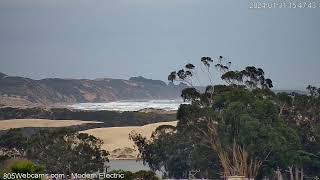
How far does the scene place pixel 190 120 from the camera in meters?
57.0

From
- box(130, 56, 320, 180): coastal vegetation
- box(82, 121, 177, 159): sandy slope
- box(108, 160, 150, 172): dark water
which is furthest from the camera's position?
box(82, 121, 177, 159): sandy slope

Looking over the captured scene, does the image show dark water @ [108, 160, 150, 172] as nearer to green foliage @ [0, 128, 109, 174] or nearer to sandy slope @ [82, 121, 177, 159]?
green foliage @ [0, 128, 109, 174]

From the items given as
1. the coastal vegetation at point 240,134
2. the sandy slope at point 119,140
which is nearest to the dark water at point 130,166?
the coastal vegetation at point 240,134

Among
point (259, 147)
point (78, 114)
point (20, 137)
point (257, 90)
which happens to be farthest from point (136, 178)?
point (78, 114)

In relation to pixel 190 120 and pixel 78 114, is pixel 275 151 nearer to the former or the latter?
pixel 190 120

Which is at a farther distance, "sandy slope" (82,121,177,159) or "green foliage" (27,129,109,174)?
"sandy slope" (82,121,177,159)

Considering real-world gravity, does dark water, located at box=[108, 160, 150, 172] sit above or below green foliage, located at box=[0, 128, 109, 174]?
below

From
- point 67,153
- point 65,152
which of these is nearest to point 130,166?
point 65,152

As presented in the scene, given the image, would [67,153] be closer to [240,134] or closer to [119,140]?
[240,134]

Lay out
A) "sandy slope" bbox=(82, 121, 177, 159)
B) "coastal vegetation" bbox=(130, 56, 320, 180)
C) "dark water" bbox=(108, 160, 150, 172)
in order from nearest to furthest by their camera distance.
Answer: "coastal vegetation" bbox=(130, 56, 320, 180), "dark water" bbox=(108, 160, 150, 172), "sandy slope" bbox=(82, 121, 177, 159)

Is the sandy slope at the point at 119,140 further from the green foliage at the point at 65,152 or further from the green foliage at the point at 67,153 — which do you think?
the green foliage at the point at 67,153

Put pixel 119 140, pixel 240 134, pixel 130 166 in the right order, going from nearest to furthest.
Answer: pixel 240 134, pixel 130 166, pixel 119 140

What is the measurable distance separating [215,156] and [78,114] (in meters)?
109

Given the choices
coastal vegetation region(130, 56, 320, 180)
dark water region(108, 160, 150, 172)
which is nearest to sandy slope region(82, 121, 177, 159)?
dark water region(108, 160, 150, 172)
